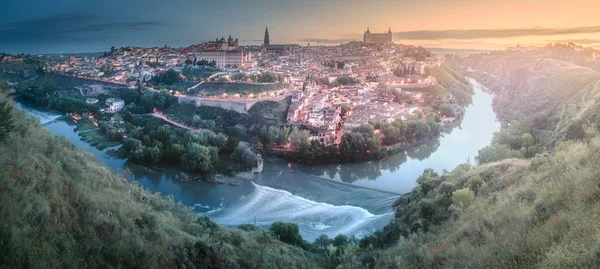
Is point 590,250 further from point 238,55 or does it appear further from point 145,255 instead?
point 238,55

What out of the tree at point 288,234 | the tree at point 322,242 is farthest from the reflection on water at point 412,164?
the tree at point 288,234

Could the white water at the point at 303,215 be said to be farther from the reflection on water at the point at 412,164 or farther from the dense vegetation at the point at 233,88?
the dense vegetation at the point at 233,88

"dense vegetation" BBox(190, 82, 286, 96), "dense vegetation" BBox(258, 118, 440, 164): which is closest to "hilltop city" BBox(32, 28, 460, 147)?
"dense vegetation" BBox(190, 82, 286, 96)

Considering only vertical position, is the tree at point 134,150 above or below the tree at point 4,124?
below

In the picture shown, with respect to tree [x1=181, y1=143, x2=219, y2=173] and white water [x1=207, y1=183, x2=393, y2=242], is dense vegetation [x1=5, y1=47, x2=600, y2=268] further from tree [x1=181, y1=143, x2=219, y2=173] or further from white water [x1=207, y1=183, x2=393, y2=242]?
tree [x1=181, y1=143, x2=219, y2=173]

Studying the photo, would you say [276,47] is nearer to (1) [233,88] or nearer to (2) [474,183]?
(1) [233,88]

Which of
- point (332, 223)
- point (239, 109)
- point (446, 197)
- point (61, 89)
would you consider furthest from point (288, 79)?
point (446, 197)
